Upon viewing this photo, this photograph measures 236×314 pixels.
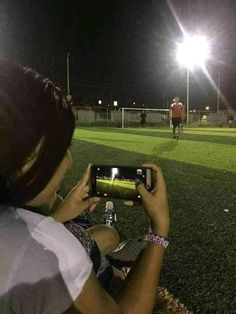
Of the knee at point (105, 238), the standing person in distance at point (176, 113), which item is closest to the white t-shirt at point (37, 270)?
the knee at point (105, 238)

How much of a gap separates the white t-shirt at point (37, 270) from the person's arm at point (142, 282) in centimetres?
5

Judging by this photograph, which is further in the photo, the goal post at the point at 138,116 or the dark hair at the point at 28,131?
the goal post at the point at 138,116

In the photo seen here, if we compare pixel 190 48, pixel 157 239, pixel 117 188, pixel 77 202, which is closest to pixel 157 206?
pixel 157 239

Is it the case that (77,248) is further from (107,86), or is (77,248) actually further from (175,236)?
(107,86)

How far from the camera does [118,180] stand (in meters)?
1.97

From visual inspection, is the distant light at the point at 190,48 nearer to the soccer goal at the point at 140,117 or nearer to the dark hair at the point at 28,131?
the soccer goal at the point at 140,117

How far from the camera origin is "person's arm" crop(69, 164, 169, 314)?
1.28m

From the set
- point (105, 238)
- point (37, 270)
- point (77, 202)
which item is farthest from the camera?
point (105, 238)

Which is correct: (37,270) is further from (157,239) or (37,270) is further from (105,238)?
(105,238)

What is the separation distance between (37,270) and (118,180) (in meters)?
0.82

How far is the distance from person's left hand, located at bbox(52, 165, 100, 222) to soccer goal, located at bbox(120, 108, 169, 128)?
131ft

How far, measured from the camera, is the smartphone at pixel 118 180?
1827 millimetres

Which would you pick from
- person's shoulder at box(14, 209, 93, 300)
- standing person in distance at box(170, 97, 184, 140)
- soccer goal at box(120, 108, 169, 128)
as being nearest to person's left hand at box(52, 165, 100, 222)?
person's shoulder at box(14, 209, 93, 300)

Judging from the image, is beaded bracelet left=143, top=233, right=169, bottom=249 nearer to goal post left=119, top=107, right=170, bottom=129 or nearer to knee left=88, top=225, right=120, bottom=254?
knee left=88, top=225, right=120, bottom=254
